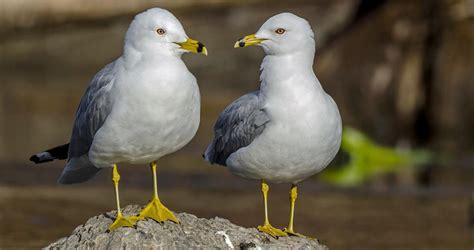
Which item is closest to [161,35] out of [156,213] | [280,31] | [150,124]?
[150,124]

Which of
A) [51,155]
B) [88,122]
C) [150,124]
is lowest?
[51,155]

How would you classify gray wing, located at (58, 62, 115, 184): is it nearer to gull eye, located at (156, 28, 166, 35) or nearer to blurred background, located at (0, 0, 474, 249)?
gull eye, located at (156, 28, 166, 35)

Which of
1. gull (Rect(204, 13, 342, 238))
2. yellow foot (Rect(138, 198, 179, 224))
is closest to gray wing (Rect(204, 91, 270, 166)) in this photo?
gull (Rect(204, 13, 342, 238))

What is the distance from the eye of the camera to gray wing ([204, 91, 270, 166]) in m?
7.39

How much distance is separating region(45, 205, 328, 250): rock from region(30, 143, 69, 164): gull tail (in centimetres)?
69

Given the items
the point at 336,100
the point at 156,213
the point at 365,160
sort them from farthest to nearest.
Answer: the point at 336,100, the point at 365,160, the point at 156,213

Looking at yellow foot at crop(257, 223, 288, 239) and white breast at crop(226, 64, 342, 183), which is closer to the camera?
white breast at crop(226, 64, 342, 183)

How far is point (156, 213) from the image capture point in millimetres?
7453

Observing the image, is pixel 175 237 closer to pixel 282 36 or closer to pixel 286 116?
pixel 286 116

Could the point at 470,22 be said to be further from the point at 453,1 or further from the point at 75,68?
the point at 75,68

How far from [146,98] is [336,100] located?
11.8 m

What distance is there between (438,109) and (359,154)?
7.77 ft

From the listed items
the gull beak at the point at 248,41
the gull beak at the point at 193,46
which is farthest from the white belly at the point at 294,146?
the gull beak at the point at 193,46

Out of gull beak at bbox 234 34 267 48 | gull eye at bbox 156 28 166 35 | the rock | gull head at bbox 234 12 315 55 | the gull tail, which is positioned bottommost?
the rock
